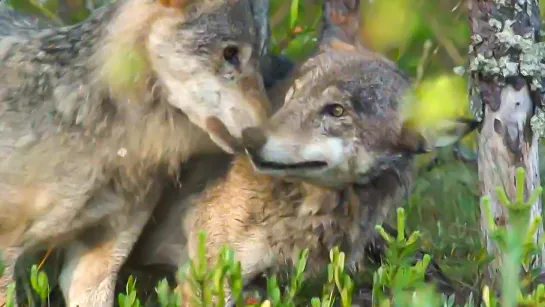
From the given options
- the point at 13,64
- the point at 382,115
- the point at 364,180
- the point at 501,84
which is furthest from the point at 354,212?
the point at 13,64

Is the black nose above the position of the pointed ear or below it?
above

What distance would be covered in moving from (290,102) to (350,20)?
49 centimetres

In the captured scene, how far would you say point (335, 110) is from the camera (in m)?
2.68

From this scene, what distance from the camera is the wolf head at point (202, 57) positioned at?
273 cm

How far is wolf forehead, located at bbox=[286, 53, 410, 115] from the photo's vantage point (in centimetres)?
270

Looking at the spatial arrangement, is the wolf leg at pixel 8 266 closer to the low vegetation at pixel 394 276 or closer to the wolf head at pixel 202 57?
the low vegetation at pixel 394 276

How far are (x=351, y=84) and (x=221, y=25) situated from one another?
0.52 metres

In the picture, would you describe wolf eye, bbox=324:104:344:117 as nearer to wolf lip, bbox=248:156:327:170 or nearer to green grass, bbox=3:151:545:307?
wolf lip, bbox=248:156:327:170

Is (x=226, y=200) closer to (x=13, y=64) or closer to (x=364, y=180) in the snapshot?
(x=364, y=180)

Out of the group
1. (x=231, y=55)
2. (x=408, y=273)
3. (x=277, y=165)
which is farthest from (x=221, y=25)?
(x=408, y=273)

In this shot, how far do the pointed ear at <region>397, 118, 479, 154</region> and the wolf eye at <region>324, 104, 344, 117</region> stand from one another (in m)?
0.23

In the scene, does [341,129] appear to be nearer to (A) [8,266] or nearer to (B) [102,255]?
(B) [102,255]

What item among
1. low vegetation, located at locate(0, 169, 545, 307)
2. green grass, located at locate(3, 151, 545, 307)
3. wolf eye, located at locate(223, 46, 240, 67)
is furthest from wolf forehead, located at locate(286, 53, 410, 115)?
low vegetation, located at locate(0, 169, 545, 307)

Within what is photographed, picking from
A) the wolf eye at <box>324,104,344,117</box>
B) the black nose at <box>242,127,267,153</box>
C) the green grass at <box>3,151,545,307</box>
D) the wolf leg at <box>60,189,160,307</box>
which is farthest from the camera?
the wolf leg at <box>60,189,160,307</box>
